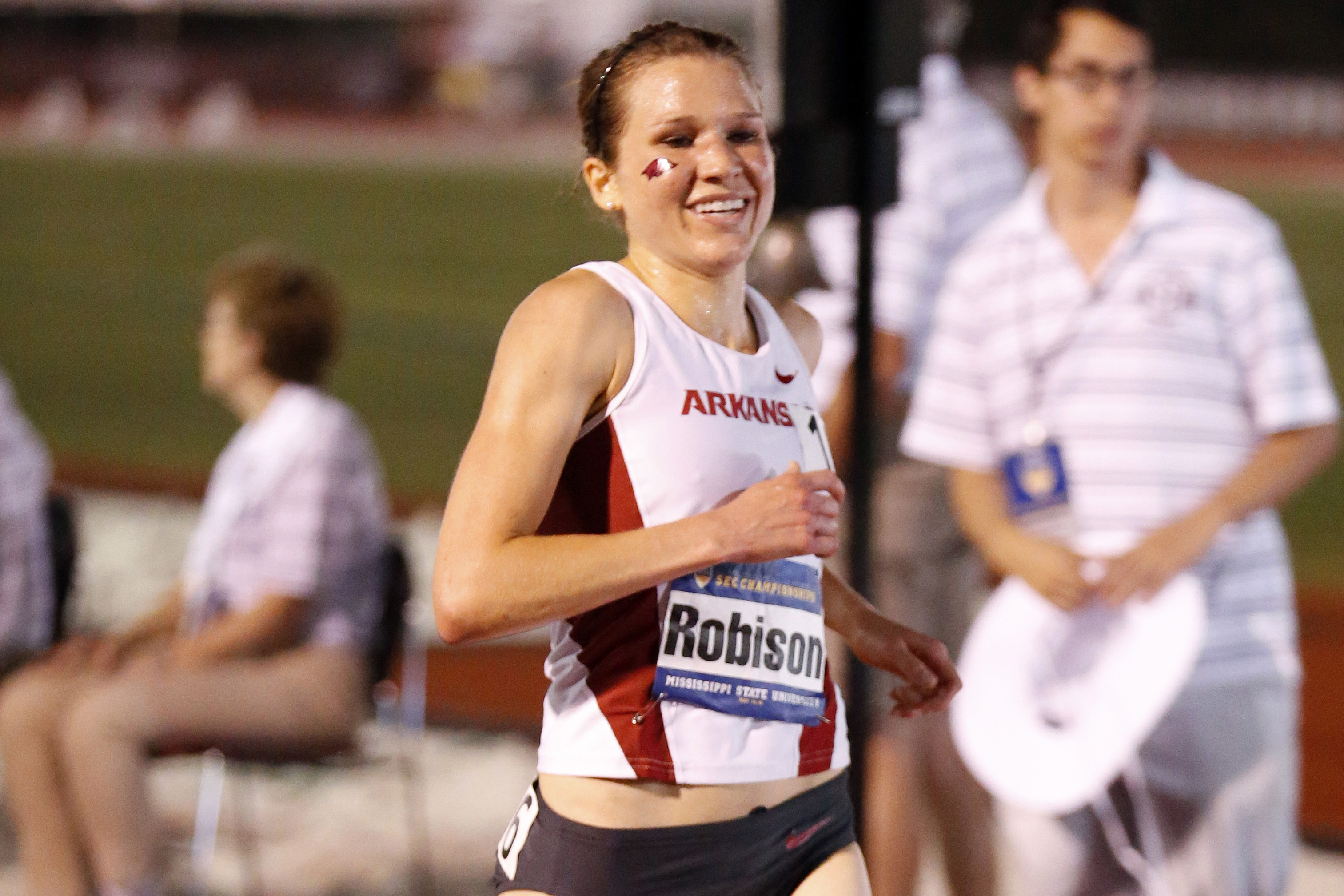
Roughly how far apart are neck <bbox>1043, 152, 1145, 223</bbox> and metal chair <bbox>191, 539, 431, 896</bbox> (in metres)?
1.84

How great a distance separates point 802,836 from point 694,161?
0.78 meters

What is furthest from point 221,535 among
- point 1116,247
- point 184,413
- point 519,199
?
point 519,199

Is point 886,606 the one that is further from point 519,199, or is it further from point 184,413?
point 519,199

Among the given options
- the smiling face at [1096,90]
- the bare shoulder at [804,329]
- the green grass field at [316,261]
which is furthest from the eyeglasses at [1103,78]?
the green grass field at [316,261]

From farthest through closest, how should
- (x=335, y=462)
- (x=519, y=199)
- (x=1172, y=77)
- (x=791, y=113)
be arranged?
(x=519, y=199)
(x=1172, y=77)
(x=335, y=462)
(x=791, y=113)

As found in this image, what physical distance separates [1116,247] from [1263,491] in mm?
602

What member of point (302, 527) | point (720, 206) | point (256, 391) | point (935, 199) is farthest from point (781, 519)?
point (256, 391)

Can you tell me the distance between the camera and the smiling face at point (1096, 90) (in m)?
3.38

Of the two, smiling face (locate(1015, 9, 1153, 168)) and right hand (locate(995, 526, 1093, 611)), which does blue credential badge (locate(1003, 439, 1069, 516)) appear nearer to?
right hand (locate(995, 526, 1093, 611))

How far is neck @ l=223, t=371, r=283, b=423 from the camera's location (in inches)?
162

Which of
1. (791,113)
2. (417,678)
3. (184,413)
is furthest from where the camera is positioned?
(184,413)

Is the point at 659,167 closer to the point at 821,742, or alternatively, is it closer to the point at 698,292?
the point at 698,292

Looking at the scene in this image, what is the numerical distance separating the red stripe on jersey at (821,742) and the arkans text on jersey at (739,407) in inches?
11.9

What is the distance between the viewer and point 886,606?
3.73m
